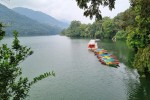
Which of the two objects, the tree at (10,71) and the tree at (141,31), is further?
the tree at (141,31)

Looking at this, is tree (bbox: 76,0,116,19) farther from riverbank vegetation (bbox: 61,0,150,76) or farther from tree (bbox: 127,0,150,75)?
tree (bbox: 127,0,150,75)

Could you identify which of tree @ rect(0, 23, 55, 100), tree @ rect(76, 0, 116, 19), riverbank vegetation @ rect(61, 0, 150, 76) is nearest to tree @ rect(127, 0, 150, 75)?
riverbank vegetation @ rect(61, 0, 150, 76)

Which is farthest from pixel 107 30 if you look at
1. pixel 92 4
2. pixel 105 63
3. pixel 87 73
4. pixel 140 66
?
pixel 92 4

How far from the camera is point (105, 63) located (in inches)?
2562

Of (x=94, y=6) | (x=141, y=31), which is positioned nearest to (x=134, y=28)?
(x=141, y=31)

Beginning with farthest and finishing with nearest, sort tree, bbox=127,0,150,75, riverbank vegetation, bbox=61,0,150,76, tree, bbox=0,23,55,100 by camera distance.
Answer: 1. tree, bbox=127,0,150,75
2. riverbank vegetation, bbox=61,0,150,76
3. tree, bbox=0,23,55,100

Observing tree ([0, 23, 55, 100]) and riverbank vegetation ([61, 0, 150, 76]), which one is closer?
tree ([0, 23, 55, 100])

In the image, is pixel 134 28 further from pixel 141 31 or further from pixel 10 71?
pixel 10 71

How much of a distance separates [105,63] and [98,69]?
253 inches

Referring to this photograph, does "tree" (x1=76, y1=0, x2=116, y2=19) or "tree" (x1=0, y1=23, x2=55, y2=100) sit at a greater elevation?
"tree" (x1=76, y1=0, x2=116, y2=19)

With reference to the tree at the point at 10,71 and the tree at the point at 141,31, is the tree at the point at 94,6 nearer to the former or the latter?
the tree at the point at 10,71

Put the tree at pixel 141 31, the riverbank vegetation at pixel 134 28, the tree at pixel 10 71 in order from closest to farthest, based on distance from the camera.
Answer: the tree at pixel 10 71 → the riverbank vegetation at pixel 134 28 → the tree at pixel 141 31

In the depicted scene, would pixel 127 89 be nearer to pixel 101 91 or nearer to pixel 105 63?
pixel 101 91

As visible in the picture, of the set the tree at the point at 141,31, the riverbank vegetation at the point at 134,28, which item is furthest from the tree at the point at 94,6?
the tree at the point at 141,31
